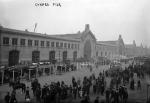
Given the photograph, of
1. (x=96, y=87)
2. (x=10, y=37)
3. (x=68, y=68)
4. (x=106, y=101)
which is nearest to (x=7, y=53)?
(x=10, y=37)

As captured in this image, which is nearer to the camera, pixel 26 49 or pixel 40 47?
pixel 26 49

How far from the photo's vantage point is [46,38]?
44406 mm

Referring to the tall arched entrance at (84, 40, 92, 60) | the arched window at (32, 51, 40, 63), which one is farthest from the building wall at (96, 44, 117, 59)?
the arched window at (32, 51, 40, 63)

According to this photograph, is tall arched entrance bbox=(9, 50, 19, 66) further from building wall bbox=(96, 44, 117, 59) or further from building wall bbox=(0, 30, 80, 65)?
building wall bbox=(96, 44, 117, 59)

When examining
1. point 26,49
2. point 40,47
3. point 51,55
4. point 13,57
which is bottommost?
point 13,57

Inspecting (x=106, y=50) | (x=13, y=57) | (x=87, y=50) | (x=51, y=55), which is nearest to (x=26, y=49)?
(x=13, y=57)

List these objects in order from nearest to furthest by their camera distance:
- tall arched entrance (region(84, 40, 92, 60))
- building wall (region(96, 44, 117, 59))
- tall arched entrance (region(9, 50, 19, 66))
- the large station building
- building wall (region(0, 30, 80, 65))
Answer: building wall (region(0, 30, 80, 65)) < the large station building < tall arched entrance (region(9, 50, 19, 66)) < tall arched entrance (region(84, 40, 92, 60)) < building wall (region(96, 44, 117, 59))

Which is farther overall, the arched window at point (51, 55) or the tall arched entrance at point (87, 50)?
the tall arched entrance at point (87, 50)

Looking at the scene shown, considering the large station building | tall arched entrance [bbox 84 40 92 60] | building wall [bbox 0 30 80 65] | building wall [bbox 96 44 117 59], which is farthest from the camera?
building wall [bbox 96 44 117 59]

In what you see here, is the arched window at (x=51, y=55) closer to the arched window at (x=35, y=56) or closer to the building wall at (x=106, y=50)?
the arched window at (x=35, y=56)

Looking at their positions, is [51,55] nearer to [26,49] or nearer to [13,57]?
[26,49]

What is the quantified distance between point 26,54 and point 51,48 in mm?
9118

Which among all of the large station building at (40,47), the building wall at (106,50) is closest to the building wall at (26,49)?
the large station building at (40,47)

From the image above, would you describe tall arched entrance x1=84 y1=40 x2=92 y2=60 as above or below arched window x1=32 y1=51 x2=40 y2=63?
above
